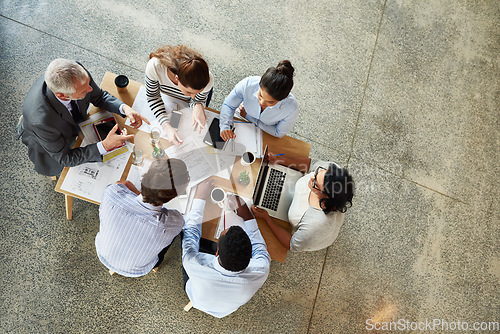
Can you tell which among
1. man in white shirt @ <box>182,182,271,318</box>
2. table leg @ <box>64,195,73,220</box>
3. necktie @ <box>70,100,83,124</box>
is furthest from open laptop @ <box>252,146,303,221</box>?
table leg @ <box>64,195,73,220</box>

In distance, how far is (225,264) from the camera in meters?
1.64

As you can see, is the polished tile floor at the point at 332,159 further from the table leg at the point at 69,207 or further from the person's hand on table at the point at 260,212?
the person's hand on table at the point at 260,212

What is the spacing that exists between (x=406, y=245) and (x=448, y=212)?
54 centimetres

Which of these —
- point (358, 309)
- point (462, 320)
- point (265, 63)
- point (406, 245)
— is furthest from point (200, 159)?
point (462, 320)

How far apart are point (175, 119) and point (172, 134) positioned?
15 cm

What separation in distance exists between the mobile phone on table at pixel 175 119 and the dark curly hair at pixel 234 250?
33.3 inches

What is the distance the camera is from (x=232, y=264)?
1.62 metres

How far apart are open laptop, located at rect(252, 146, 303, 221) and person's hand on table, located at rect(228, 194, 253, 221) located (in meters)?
0.07

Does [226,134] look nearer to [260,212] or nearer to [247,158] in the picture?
[247,158]

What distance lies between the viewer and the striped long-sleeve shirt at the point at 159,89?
204 centimetres

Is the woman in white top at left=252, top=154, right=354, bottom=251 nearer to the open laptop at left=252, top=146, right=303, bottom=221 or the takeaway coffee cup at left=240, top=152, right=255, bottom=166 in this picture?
the open laptop at left=252, top=146, right=303, bottom=221

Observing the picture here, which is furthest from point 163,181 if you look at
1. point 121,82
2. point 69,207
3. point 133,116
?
point 69,207

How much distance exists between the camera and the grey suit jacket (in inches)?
69.8

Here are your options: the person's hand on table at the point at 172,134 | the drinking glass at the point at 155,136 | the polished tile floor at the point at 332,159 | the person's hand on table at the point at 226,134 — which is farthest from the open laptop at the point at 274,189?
the polished tile floor at the point at 332,159
